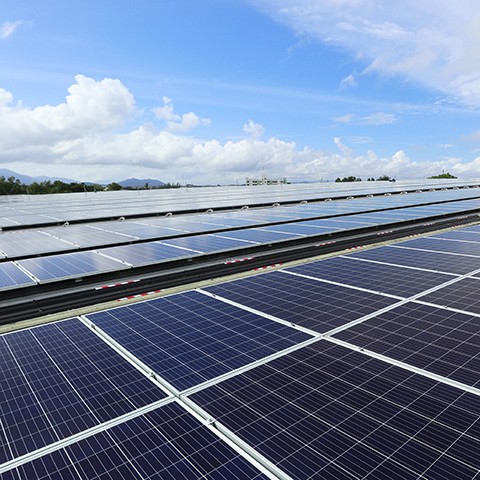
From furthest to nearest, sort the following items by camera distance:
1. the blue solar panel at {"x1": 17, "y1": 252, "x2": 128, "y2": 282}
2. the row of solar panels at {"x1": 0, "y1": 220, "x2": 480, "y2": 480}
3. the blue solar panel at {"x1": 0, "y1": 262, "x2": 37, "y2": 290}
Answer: the blue solar panel at {"x1": 17, "y1": 252, "x2": 128, "y2": 282} < the blue solar panel at {"x1": 0, "y1": 262, "x2": 37, "y2": 290} < the row of solar panels at {"x1": 0, "y1": 220, "x2": 480, "y2": 480}

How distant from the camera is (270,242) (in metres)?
17.5

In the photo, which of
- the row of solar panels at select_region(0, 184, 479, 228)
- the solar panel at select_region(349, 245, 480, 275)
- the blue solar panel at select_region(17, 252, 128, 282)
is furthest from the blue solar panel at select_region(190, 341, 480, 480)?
the row of solar panels at select_region(0, 184, 479, 228)

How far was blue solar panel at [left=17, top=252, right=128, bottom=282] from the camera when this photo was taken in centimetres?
1267

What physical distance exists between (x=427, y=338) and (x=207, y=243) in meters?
→ 11.4

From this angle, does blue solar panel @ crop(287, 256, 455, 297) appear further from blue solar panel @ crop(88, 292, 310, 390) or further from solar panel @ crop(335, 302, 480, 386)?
blue solar panel @ crop(88, 292, 310, 390)

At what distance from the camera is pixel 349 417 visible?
17.4 ft

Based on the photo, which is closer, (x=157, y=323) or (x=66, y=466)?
(x=66, y=466)

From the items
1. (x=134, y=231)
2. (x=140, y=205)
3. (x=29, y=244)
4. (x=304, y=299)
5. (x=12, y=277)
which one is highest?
(x=140, y=205)

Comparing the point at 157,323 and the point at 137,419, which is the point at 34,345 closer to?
the point at 157,323

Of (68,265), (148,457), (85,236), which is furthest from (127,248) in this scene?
(148,457)

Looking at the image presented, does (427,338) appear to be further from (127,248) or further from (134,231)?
(134,231)

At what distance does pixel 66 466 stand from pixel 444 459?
15.5 feet

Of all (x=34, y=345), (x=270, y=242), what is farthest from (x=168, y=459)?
(x=270, y=242)

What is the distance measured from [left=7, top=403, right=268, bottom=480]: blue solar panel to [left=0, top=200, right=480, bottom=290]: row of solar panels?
8232mm
